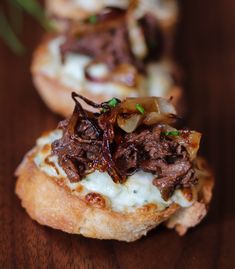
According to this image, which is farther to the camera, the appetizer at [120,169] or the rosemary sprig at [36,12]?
the rosemary sprig at [36,12]

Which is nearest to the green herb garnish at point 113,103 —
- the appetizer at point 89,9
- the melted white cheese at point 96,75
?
the melted white cheese at point 96,75

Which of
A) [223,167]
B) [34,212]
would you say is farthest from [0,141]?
[223,167]

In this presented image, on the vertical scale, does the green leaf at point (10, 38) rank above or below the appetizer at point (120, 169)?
above

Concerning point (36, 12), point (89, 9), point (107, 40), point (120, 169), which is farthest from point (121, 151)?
point (36, 12)

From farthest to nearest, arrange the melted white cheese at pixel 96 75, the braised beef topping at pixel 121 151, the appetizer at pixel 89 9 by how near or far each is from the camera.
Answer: the appetizer at pixel 89 9
the melted white cheese at pixel 96 75
the braised beef topping at pixel 121 151

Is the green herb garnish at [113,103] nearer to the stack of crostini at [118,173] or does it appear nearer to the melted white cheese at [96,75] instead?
the stack of crostini at [118,173]

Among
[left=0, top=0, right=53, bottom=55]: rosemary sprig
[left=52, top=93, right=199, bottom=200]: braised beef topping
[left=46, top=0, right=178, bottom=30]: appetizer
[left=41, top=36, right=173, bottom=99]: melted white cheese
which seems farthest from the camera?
[left=0, top=0, right=53, bottom=55]: rosemary sprig

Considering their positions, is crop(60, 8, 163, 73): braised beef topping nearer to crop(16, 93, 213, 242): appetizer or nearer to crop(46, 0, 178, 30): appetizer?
crop(46, 0, 178, 30): appetizer

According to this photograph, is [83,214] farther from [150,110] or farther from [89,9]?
[89,9]

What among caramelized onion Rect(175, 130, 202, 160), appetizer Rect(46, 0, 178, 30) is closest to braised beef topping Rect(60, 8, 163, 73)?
appetizer Rect(46, 0, 178, 30)
